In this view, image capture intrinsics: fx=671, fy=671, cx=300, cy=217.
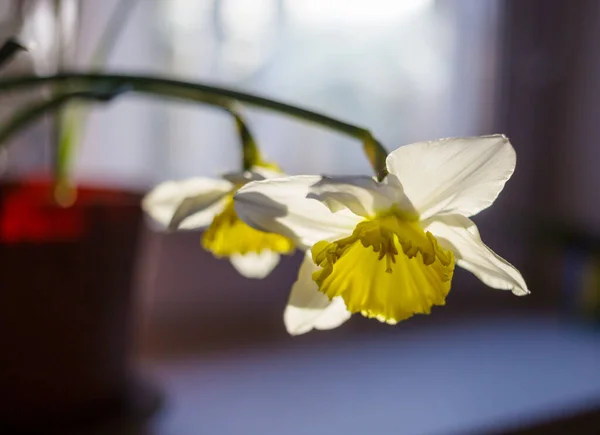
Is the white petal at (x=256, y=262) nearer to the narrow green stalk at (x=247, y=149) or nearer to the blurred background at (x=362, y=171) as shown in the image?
the narrow green stalk at (x=247, y=149)

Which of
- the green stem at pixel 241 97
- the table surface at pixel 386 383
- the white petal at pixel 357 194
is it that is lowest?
the table surface at pixel 386 383

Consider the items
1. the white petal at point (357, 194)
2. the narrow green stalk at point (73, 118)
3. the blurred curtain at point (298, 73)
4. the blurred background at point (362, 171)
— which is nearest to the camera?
the white petal at point (357, 194)

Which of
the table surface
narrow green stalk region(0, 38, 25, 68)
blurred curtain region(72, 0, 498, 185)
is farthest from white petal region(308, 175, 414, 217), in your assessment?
blurred curtain region(72, 0, 498, 185)

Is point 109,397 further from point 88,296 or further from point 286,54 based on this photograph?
point 286,54

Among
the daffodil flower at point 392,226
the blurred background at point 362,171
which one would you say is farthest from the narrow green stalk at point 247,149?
the blurred background at point 362,171

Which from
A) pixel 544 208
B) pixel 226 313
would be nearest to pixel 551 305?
pixel 544 208

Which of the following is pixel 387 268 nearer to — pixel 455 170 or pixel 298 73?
pixel 455 170
